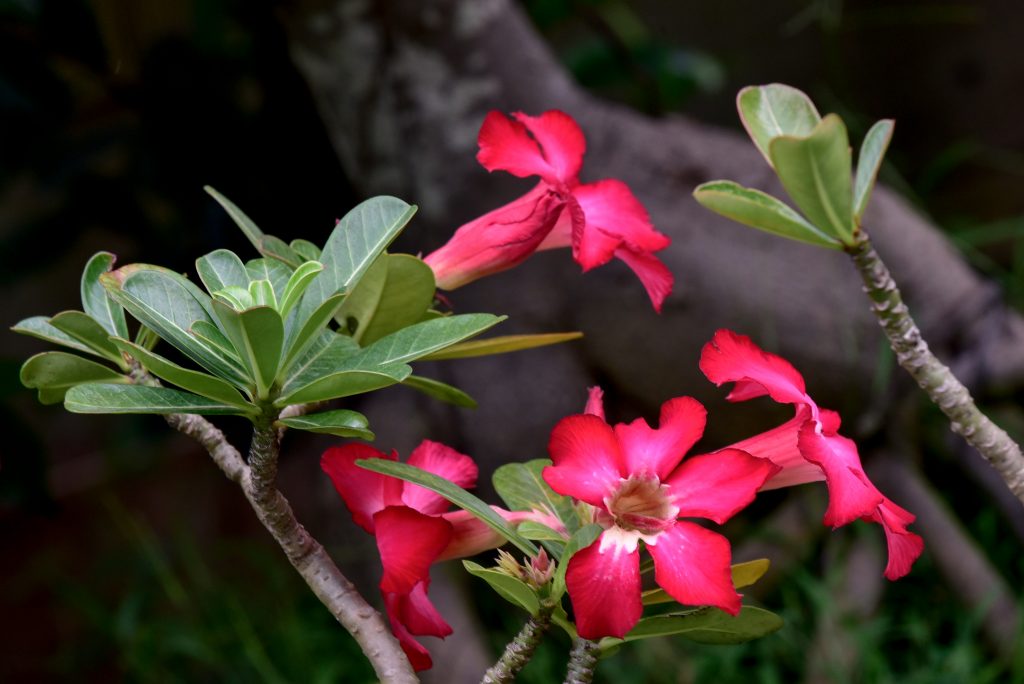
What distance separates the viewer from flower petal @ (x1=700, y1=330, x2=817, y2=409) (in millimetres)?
380

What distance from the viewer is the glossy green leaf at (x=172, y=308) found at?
39 cm

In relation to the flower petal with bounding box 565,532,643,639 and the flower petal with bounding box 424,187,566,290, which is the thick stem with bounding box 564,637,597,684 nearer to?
the flower petal with bounding box 565,532,643,639

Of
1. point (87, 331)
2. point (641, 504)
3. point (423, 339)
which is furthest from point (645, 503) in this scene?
point (87, 331)

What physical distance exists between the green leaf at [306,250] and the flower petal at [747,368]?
182 mm

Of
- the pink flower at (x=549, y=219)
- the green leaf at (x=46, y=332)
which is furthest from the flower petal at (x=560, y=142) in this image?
the green leaf at (x=46, y=332)

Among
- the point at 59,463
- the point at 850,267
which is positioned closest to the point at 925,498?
the point at 850,267

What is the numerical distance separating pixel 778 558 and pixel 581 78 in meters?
0.85

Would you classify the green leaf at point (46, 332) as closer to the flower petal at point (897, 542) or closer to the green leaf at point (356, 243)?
the green leaf at point (356, 243)

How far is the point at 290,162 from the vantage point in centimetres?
157

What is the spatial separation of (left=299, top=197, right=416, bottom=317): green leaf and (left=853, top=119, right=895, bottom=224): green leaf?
166 millimetres

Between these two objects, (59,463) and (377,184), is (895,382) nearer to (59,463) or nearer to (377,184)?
(377,184)

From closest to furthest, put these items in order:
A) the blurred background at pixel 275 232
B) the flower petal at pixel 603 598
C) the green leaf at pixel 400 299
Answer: the flower petal at pixel 603 598
the green leaf at pixel 400 299
the blurred background at pixel 275 232

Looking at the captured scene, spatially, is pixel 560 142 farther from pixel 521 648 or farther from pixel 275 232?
pixel 275 232

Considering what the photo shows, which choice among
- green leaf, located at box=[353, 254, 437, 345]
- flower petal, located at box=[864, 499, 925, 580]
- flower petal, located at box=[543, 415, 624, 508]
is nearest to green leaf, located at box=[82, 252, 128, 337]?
green leaf, located at box=[353, 254, 437, 345]
